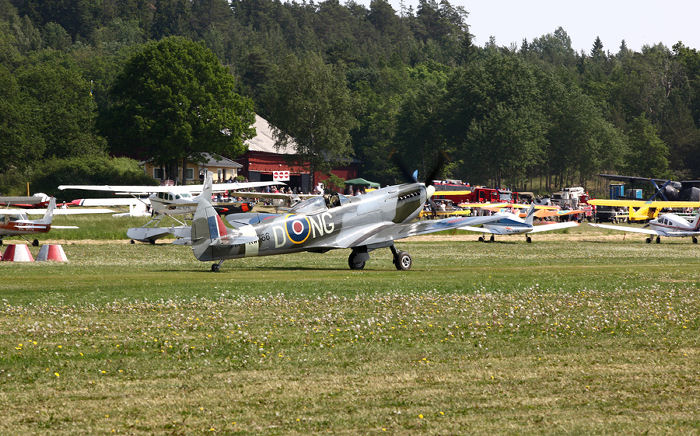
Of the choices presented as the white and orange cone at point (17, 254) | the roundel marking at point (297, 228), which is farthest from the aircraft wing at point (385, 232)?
the white and orange cone at point (17, 254)

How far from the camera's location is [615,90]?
141 metres

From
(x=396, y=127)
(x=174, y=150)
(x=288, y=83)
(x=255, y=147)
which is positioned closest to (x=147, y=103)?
(x=174, y=150)

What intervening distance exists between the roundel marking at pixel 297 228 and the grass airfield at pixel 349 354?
199 cm

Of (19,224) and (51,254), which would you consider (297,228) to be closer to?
(51,254)

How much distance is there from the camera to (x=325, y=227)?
25344 mm

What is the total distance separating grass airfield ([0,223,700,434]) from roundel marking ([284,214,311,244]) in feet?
6.54

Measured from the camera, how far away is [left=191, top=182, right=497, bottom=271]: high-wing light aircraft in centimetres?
2352

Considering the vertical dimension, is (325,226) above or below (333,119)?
below

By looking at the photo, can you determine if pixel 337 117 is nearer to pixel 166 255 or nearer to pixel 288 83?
pixel 288 83

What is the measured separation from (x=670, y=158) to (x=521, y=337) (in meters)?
110

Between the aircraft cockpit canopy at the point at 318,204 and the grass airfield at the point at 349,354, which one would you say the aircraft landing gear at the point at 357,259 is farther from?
the grass airfield at the point at 349,354

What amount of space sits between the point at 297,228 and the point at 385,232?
10.1ft

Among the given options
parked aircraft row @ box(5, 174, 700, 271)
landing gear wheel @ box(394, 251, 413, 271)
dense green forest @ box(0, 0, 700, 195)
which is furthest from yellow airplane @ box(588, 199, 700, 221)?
dense green forest @ box(0, 0, 700, 195)

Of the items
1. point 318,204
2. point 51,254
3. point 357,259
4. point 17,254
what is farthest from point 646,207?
point 17,254
